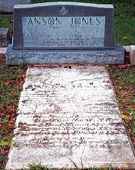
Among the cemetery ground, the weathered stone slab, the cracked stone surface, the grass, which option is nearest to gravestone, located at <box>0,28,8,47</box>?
the cemetery ground

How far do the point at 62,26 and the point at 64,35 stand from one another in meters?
0.15

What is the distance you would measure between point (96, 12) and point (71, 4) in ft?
1.34

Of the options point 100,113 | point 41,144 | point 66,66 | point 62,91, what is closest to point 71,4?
point 66,66

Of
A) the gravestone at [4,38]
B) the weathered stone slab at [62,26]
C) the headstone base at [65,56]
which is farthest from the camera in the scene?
the gravestone at [4,38]

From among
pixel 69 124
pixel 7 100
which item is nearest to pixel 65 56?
pixel 7 100

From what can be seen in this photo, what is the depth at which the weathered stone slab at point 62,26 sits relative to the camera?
784cm

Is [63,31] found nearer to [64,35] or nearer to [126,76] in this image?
[64,35]

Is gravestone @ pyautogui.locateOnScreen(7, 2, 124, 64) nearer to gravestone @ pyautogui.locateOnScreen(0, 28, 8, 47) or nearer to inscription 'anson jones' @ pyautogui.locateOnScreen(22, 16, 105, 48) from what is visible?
inscription 'anson jones' @ pyautogui.locateOnScreen(22, 16, 105, 48)

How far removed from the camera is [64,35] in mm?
7961

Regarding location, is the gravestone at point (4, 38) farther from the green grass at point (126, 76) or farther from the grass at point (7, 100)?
the green grass at point (126, 76)

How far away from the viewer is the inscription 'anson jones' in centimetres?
790

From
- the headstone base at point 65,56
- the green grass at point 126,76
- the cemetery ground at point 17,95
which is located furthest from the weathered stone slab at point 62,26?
the green grass at point 126,76

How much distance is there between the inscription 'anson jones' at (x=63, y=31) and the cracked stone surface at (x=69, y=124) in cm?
66

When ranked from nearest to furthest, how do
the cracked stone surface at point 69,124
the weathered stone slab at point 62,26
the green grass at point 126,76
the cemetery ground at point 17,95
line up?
1. the cracked stone surface at point 69,124
2. the cemetery ground at point 17,95
3. the green grass at point 126,76
4. the weathered stone slab at point 62,26
